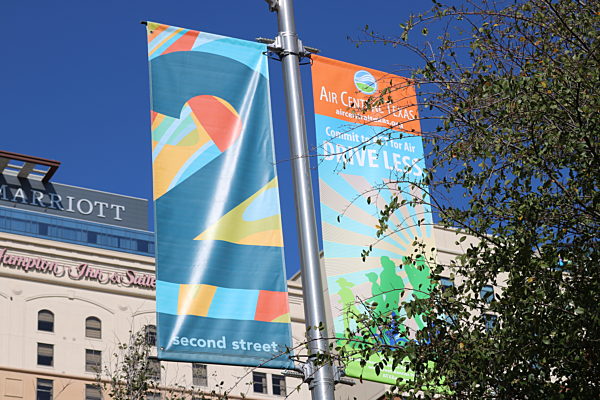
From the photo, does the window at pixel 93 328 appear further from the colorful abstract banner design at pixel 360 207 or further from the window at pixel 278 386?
the colorful abstract banner design at pixel 360 207

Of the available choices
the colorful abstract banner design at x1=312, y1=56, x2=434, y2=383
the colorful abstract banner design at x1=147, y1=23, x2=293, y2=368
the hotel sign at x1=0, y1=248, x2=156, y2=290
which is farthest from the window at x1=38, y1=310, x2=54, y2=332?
the colorful abstract banner design at x1=147, y1=23, x2=293, y2=368

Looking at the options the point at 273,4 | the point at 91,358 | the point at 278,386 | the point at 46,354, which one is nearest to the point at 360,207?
the point at 273,4

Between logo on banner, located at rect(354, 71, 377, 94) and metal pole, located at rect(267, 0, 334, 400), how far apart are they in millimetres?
2827

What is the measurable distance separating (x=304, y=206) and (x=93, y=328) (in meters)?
50.9

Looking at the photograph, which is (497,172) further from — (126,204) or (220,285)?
(126,204)

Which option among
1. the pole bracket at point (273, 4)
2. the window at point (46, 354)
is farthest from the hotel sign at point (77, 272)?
the pole bracket at point (273, 4)

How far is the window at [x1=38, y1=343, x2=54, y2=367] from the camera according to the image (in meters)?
58.6

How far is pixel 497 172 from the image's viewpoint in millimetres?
11164

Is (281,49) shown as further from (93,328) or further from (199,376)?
(93,328)

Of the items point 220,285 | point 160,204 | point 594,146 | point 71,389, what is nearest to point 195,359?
point 220,285

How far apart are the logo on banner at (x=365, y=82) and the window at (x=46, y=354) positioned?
4617 centimetres

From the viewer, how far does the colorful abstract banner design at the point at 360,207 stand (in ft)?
46.1

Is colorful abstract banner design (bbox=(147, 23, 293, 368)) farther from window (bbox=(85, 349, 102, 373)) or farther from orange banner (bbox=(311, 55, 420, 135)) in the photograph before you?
window (bbox=(85, 349, 102, 373))

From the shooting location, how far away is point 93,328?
60938mm
